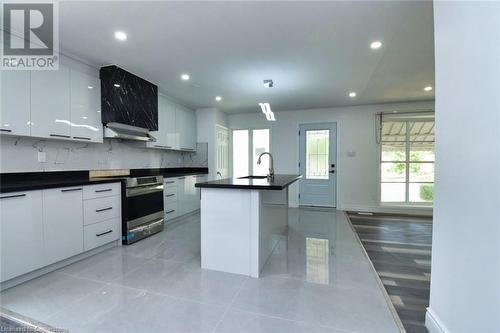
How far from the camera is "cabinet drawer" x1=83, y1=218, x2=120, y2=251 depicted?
2.60 m

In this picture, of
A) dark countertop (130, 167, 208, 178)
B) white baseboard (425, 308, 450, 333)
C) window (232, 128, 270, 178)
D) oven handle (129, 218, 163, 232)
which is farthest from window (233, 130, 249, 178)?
white baseboard (425, 308, 450, 333)

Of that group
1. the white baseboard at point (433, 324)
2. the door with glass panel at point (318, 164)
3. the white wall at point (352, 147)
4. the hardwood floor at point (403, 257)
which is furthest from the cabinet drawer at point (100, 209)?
the door with glass panel at point (318, 164)

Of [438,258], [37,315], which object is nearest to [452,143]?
[438,258]

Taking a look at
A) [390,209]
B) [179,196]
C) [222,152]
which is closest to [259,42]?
[179,196]

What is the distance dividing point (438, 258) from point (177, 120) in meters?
4.60

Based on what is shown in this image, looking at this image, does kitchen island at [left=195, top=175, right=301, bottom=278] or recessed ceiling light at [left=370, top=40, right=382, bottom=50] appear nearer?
kitchen island at [left=195, top=175, right=301, bottom=278]

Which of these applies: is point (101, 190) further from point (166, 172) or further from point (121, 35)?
point (166, 172)

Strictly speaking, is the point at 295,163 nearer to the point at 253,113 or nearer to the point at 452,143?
the point at 253,113

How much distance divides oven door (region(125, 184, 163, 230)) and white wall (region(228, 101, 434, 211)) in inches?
130

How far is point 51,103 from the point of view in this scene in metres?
2.52

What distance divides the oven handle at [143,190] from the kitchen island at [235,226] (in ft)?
4.52

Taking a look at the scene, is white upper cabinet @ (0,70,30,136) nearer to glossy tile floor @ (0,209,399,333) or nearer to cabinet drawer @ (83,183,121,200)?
cabinet drawer @ (83,183,121,200)

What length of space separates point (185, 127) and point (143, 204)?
2258mm

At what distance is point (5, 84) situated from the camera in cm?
215
